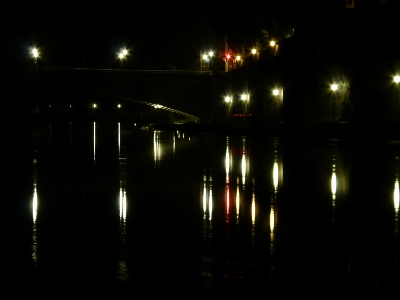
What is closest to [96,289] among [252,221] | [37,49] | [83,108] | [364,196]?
[252,221]

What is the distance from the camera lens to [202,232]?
1146cm

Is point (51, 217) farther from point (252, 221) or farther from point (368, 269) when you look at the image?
point (368, 269)

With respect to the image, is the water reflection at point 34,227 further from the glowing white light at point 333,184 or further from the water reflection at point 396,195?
the water reflection at point 396,195

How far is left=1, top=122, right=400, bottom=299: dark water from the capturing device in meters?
8.16

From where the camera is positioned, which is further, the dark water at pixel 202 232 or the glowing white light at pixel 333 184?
the glowing white light at pixel 333 184

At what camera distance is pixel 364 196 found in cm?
1590

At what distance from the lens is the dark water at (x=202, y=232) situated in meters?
8.16

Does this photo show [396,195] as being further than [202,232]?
Yes

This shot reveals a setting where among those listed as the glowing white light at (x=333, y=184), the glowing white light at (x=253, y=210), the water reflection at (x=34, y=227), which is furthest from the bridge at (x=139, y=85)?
the glowing white light at (x=253, y=210)

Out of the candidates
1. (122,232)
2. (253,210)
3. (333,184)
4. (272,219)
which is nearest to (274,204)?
(253,210)

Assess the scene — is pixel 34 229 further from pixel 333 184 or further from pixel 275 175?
pixel 275 175

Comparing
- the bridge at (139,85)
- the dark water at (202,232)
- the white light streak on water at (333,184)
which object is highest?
the bridge at (139,85)

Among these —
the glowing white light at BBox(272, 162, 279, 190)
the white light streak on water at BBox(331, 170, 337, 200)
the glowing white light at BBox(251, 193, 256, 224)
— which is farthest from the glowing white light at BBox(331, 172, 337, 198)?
the glowing white light at BBox(251, 193, 256, 224)

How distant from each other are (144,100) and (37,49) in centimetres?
1646
